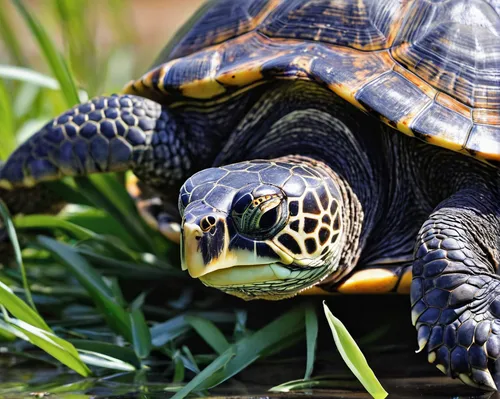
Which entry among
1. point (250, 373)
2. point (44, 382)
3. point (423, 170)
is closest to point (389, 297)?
point (423, 170)

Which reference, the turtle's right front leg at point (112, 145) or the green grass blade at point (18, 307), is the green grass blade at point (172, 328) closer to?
the green grass blade at point (18, 307)

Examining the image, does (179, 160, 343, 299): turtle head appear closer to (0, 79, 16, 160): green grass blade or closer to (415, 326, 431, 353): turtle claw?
(415, 326, 431, 353): turtle claw

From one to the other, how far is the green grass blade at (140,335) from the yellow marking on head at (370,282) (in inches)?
24.7

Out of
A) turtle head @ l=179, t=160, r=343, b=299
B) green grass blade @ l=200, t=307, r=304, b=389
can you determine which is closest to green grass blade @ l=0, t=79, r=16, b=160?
turtle head @ l=179, t=160, r=343, b=299

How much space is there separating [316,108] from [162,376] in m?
1.09

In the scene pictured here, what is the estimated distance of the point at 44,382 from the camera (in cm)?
208

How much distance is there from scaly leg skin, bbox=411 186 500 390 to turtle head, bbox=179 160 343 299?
31 cm

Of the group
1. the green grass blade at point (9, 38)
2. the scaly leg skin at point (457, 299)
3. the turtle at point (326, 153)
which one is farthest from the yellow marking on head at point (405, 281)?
the green grass blade at point (9, 38)

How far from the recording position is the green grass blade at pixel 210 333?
2.22m

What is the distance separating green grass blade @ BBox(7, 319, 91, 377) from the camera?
2.01 metres

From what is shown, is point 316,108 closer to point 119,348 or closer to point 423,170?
point 423,170

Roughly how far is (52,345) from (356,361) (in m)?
0.86

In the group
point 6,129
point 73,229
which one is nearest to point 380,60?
point 73,229

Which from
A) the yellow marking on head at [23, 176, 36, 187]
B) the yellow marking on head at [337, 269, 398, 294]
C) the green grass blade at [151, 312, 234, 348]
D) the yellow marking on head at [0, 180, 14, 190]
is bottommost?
the green grass blade at [151, 312, 234, 348]
